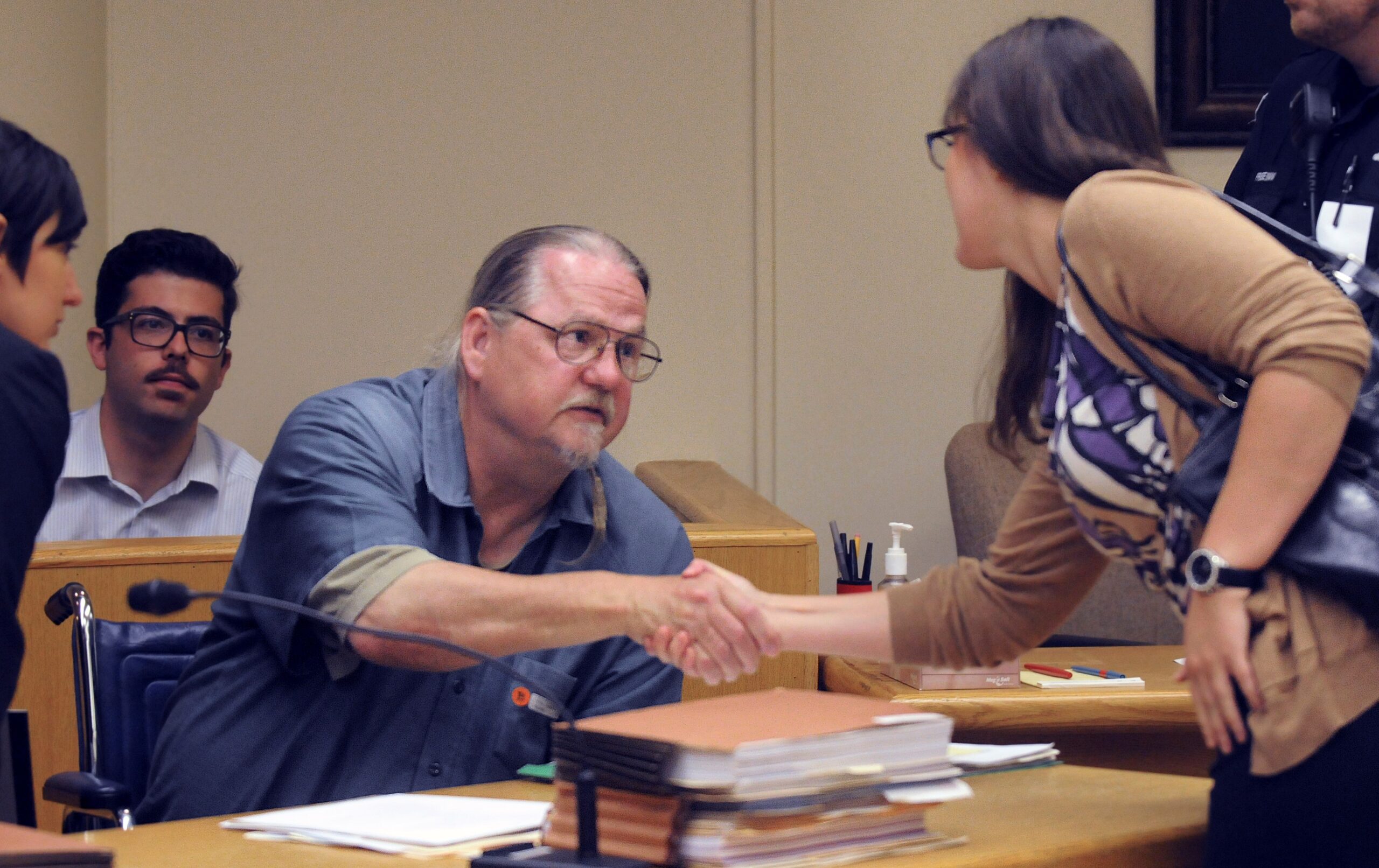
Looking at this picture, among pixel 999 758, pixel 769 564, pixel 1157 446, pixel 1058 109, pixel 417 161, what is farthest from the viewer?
pixel 417 161

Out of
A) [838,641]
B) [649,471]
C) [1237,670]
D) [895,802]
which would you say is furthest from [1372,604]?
[649,471]

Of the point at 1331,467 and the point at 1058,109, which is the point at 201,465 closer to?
the point at 1058,109

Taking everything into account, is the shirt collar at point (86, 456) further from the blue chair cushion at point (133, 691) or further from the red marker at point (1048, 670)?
the red marker at point (1048, 670)

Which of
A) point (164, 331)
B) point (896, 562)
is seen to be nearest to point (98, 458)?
point (164, 331)

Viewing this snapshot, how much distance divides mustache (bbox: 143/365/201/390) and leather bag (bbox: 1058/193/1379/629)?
2.50 metres

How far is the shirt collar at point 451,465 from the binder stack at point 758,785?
2.70ft

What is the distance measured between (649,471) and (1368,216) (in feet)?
6.83

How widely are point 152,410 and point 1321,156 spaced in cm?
254

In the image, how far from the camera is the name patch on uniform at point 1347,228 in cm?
213

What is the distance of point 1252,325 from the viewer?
114 centimetres

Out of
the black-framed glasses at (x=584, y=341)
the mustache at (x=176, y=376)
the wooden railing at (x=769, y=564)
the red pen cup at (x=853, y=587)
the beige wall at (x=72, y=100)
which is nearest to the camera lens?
the black-framed glasses at (x=584, y=341)

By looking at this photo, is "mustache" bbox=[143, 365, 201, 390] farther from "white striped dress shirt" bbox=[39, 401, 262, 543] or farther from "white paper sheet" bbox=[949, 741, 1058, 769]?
"white paper sheet" bbox=[949, 741, 1058, 769]

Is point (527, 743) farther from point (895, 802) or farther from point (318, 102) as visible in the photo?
point (318, 102)

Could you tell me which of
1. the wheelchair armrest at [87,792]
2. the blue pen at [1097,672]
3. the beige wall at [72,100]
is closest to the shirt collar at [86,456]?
the beige wall at [72,100]
